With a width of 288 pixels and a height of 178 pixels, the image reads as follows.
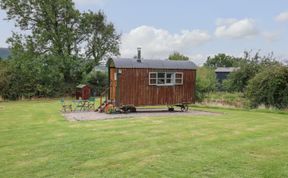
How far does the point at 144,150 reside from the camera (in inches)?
263

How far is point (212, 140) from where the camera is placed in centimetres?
773

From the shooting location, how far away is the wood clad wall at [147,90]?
1480cm

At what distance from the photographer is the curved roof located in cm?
1480

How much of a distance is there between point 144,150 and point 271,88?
11796 millimetres

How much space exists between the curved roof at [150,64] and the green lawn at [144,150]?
5185 mm

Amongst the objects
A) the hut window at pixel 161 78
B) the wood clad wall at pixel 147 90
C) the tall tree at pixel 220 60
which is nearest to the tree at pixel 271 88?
the wood clad wall at pixel 147 90

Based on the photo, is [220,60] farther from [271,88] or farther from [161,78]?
[161,78]

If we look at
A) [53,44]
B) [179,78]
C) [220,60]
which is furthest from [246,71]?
[220,60]

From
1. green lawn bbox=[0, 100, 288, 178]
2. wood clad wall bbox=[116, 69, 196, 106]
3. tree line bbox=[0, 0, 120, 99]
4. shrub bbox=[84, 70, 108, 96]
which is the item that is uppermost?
tree line bbox=[0, 0, 120, 99]

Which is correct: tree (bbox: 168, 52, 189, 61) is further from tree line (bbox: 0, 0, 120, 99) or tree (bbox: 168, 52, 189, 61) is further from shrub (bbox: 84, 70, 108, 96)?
shrub (bbox: 84, 70, 108, 96)

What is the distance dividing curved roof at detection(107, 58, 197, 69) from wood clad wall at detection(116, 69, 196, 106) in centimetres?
19

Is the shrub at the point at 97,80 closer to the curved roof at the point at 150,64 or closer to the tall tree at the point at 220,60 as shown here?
the curved roof at the point at 150,64

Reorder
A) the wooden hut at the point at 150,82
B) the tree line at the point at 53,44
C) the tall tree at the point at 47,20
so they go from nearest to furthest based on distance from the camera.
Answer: the wooden hut at the point at 150,82
the tree line at the point at 53,44
the tall tree at the point at 47,20

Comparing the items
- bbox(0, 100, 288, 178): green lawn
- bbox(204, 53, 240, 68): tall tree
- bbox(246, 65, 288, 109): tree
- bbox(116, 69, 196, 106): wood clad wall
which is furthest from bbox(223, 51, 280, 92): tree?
bbox(204, 53, 240, 68): tall tree
